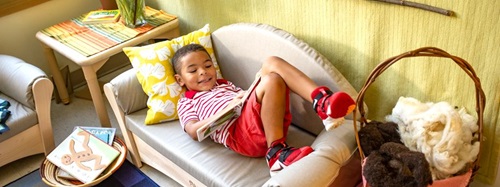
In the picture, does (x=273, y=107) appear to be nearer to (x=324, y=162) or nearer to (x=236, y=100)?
(x=236, y=100)

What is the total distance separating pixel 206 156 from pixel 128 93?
0.57 m

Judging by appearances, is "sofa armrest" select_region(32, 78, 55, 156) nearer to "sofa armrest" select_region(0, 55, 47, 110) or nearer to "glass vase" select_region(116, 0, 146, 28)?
"sofa armrest" select_region(0, 55, 47, 110)

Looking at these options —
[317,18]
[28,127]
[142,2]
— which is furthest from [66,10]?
[317,18]

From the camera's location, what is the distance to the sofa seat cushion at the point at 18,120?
2357 mm

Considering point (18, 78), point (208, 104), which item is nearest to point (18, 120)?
point (18, 78)

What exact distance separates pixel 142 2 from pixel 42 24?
83cm

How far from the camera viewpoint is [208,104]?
2098 mm

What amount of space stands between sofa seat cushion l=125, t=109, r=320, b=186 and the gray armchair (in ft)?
1.70

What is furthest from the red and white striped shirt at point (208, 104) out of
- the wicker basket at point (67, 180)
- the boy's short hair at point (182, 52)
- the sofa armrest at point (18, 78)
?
the sofa armrest at point (18, 78)

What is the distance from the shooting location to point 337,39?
6.59ft

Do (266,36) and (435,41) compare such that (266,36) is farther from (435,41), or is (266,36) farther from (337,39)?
(435,41)

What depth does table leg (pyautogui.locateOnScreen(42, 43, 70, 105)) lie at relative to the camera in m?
2.85

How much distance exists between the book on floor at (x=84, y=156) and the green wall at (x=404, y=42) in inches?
38.7

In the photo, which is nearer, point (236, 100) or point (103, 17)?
point (236, 100)
